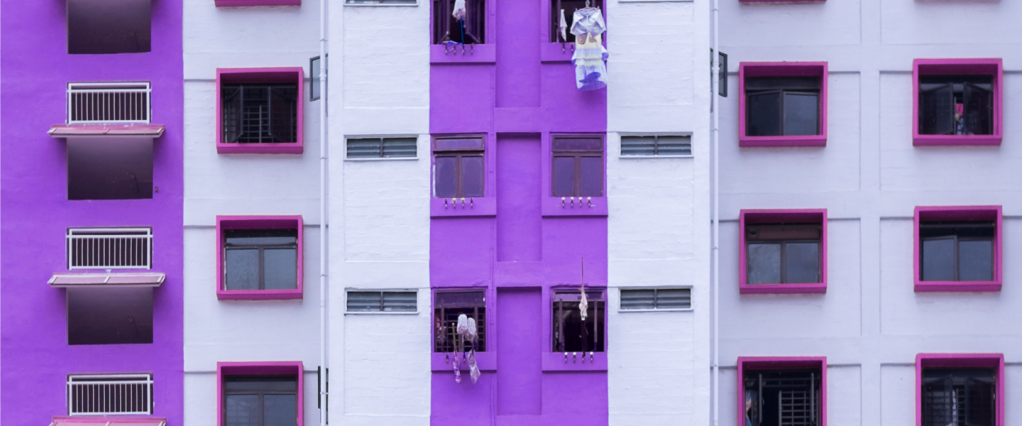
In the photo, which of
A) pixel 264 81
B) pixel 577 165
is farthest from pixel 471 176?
pixel 264 81

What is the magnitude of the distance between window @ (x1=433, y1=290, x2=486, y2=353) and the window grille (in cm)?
437

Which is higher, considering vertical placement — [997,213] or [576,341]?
[997,213]

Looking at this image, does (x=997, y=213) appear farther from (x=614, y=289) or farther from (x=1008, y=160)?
(x=614, y=289)

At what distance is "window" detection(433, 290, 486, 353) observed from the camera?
20.8 meters

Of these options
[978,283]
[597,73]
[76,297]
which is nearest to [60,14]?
[76,297]

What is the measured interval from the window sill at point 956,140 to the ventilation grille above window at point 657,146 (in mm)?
4305

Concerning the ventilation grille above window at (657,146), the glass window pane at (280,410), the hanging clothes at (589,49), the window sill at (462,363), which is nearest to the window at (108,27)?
the glass window pane at (280,410)

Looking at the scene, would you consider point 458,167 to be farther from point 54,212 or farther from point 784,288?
point 54,212

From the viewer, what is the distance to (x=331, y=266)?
20.8 meters

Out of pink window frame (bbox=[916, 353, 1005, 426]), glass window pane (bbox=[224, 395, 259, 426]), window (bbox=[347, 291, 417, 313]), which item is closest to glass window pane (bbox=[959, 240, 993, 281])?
pink window frame (bbox=[916, 353, 1005, 426])

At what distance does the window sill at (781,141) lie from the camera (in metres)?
21.7

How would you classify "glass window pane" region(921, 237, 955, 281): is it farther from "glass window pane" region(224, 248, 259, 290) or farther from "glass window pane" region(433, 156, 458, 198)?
"glass window pane" region(224, 248, 259, 290)

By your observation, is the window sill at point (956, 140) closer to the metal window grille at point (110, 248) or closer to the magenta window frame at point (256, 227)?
the magenta window frame at point (256, 227)

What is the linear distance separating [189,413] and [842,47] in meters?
13.5
